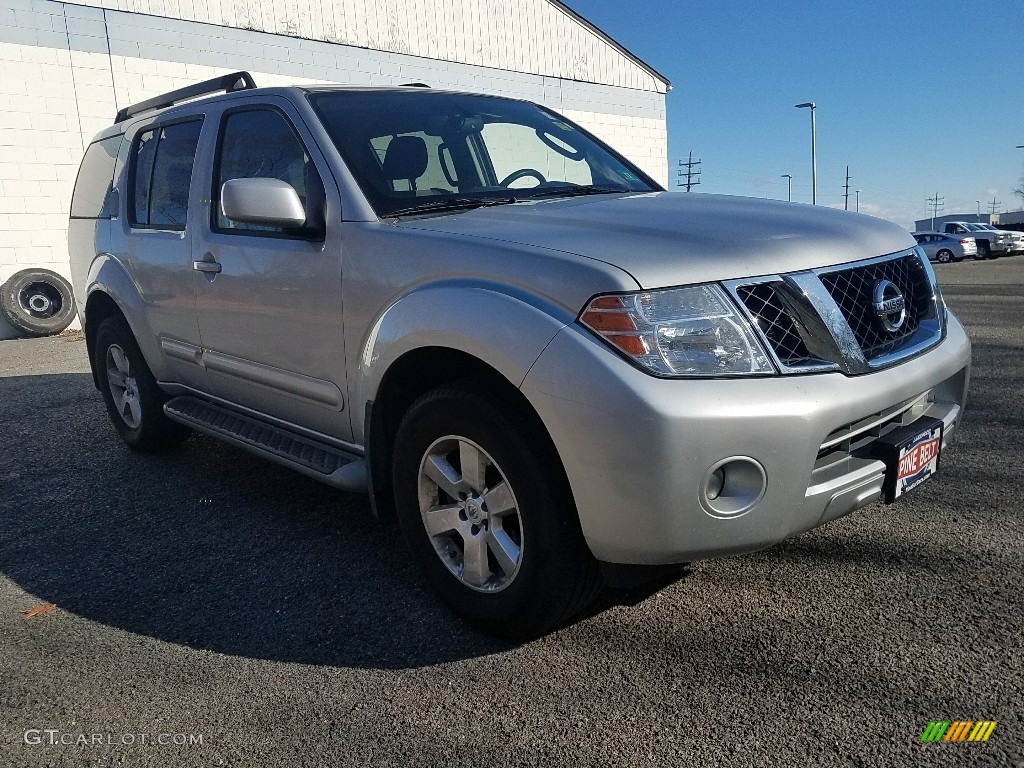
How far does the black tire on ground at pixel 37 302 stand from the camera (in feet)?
36.9

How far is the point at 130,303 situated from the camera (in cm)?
443

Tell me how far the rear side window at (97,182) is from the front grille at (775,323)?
391cm

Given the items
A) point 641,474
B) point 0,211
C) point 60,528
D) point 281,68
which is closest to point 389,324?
point 641,474

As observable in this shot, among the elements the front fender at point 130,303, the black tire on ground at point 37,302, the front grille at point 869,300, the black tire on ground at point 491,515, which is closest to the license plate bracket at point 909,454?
the front grille at point 869,300

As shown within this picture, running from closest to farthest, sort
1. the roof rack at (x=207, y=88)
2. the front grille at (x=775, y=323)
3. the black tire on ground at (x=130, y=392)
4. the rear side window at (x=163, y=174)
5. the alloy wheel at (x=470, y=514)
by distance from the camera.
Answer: the front grille at (x=775, y=323)
the alloy wheel at (x=470, y=514)
the rear side window at (x=163, y=174)
the roof rack at (x=207, y=88)
the black tire on ground at (x=130, y=392)

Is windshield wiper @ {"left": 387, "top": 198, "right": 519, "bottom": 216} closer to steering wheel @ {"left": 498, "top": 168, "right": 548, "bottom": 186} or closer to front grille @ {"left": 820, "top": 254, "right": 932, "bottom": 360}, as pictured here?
steering wheel @ {"left": 498, "top": 168, "right": 548, "bottom": 186}

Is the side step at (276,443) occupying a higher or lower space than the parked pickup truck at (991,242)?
higher

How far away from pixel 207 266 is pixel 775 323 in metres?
2.55

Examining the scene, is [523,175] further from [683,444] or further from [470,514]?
[683,444]

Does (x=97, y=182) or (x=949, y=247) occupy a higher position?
(x=97, y=182)

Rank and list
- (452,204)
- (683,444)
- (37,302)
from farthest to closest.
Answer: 1. (37,302)
2. (452,204)
3. (683,444)

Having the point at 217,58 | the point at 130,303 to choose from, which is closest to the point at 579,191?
the point at 130,303

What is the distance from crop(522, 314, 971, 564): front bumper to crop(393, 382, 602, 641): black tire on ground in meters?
0.11

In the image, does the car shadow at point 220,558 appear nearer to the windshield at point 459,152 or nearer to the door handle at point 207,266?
the door handle at point 207,266
